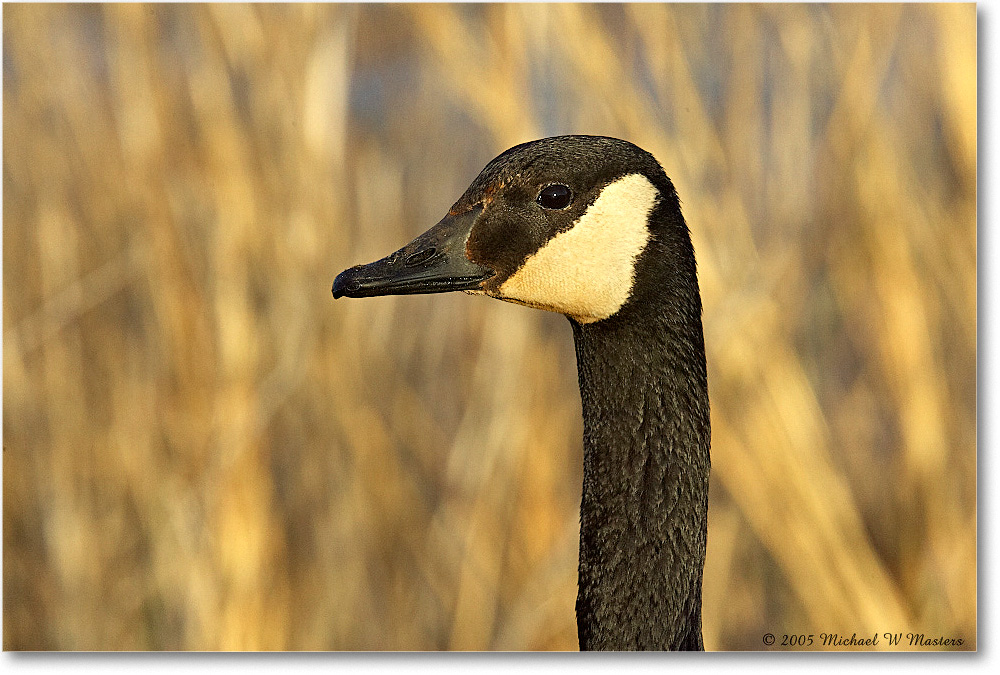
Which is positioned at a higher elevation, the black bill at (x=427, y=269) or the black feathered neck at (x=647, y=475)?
the black bill at (x=427, y=269)

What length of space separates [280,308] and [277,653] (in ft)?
3.23

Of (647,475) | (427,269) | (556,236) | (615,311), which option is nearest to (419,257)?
(427,269)

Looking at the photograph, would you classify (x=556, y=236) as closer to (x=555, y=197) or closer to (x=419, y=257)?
(x=555, y=197)

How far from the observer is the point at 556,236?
180 cm

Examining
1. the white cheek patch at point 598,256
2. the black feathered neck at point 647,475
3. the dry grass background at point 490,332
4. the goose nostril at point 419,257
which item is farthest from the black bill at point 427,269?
the dry grass background at point 490,332

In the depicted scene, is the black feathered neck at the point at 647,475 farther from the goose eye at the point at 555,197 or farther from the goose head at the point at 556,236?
the goose eye at the point at 555,197

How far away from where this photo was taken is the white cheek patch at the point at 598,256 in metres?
1.77

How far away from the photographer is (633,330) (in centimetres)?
182

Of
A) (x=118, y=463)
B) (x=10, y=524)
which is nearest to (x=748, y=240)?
(x=118, y=463)

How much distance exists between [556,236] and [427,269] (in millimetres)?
240

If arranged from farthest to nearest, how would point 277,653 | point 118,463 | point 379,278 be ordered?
point 118,463 → point 277,653 → point 379,278

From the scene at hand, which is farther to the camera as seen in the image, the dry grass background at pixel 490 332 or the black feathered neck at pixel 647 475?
the dry grass background at pixel 490 332

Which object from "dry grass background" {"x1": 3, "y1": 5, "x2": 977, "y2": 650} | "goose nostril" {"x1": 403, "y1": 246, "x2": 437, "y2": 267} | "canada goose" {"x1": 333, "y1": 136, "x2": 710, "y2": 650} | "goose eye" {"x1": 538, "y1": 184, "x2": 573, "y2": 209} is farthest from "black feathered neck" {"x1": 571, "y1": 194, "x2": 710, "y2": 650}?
"dry grass background" {"x1": 3, "y1": 5, "x2": 977, "y2": 650}

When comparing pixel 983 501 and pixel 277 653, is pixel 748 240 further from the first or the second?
pixel 277 653
